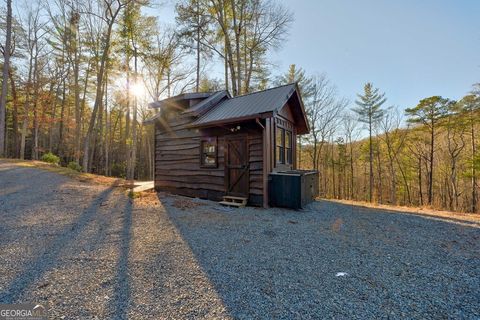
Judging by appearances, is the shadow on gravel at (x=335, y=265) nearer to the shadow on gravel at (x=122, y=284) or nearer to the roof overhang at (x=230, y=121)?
the shadow on gravel at (x=122, y=284)

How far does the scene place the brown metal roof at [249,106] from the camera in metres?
6.75

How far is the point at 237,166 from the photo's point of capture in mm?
7406

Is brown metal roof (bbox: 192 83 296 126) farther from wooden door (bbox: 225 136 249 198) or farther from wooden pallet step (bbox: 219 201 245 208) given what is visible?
wooden pallet step (bbox: 219 201 245 208)

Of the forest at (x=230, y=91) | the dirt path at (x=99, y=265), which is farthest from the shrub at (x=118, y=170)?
the dirt path at (x=99, y=265)

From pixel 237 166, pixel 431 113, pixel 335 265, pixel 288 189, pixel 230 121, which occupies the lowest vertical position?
pixel 335 265

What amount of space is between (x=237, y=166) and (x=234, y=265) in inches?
176

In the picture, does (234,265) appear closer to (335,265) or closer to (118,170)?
(335,265)

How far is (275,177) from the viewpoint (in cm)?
702

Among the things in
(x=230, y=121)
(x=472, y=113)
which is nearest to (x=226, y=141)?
(x=230, y=121)

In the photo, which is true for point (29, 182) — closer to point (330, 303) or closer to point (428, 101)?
point (330, 303)

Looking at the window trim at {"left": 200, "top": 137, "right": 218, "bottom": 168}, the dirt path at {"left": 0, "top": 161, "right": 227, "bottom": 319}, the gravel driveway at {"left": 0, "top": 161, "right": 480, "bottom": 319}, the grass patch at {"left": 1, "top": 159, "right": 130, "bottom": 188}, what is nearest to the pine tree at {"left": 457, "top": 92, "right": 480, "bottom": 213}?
the gravel driveway at {"left": 0, "top": 161, "right": 480, "bottom": 319}

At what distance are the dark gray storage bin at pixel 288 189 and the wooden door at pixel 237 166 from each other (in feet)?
2.96

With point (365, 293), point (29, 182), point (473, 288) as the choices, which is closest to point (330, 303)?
point (365, 293)

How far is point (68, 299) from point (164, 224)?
2.84 meters
